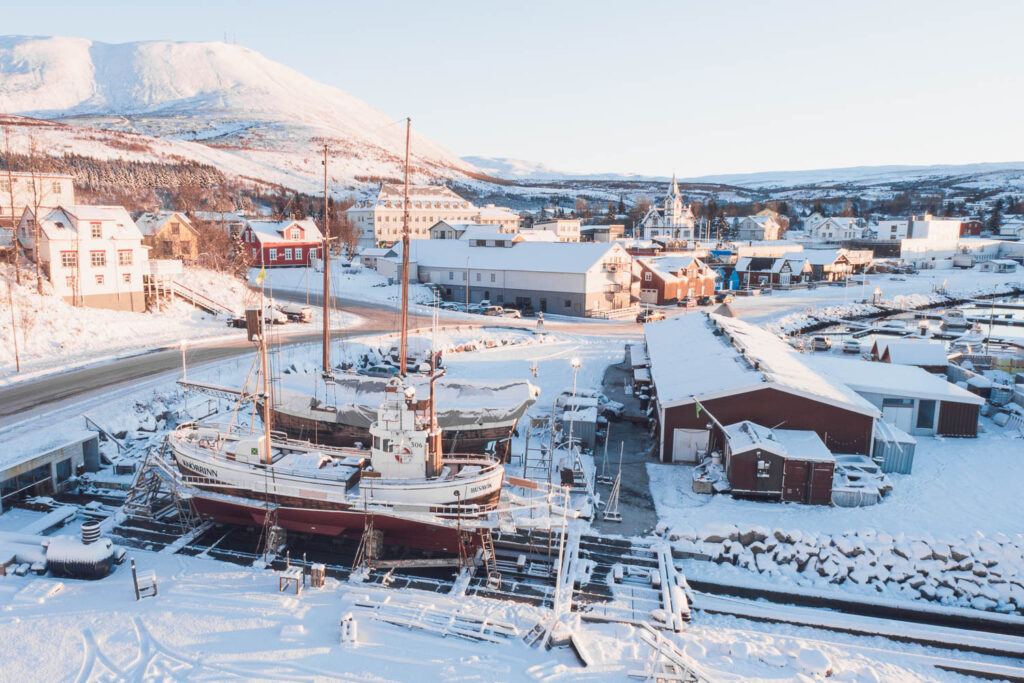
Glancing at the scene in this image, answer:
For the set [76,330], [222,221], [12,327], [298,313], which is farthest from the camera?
[222,221]

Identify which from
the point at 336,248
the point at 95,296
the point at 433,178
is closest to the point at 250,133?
the point at 433,178

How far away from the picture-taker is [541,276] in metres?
54.0

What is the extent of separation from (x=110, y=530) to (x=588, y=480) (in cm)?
1387

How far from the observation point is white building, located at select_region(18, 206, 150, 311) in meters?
36.0

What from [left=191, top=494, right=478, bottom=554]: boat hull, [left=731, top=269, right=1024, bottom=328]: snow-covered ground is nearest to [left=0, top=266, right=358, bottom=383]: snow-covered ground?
[left=191, top=494, right=478, bottom=554]: boat hull

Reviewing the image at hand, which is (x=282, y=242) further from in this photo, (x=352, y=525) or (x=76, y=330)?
(x=352, y=525)

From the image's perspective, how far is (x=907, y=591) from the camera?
Answer: 55.3 ft

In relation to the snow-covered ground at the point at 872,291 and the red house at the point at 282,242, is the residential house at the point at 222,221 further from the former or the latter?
the snow-covered ground at the point at 872,291

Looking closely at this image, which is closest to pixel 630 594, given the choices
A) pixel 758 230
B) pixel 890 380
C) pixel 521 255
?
Answer: pixel 890 380

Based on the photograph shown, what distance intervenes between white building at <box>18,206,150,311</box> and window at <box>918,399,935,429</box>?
41.6 m

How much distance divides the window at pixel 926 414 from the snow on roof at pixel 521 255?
28.3 metres

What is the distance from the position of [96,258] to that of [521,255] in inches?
1239

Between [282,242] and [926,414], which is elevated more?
[282,242]

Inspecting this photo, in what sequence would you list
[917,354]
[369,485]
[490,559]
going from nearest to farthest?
[369,485] < [490,559] < [917,354]
